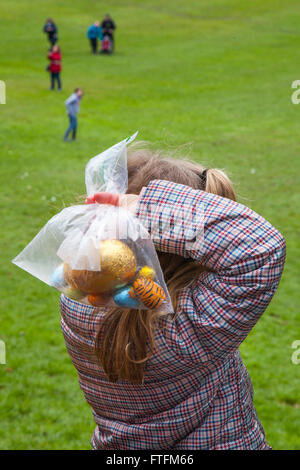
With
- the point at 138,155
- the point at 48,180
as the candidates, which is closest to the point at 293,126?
the point at 48,180

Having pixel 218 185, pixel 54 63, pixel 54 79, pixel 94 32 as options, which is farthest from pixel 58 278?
pixel 94 32

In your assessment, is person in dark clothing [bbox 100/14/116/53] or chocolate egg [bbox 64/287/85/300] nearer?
chocolate egg [bbox 64/287/85/300]

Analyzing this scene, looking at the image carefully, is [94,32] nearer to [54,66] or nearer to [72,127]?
[54,66]

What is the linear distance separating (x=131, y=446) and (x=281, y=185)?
9285 millimetres

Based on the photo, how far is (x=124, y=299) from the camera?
4.87 feet

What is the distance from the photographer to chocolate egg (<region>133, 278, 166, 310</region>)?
1.49 m

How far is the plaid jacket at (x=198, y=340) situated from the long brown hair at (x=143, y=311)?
0.04 metres

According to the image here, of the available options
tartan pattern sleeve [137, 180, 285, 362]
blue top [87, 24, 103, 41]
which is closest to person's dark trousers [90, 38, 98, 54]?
blue top [87, 24, 103, 41]


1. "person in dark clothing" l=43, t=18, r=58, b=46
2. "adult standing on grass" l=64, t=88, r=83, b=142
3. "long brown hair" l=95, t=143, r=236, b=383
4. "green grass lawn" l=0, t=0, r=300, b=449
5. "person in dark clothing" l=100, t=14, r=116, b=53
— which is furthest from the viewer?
"person in dark clothing" l=43, t=18, r=58, b=46

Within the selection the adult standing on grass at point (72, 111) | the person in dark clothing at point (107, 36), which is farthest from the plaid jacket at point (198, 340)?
the person in dark clothing at point (107, 36)

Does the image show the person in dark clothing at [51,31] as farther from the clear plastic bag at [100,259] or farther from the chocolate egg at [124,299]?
the chocolate egg at [124,299]

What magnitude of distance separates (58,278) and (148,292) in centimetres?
26

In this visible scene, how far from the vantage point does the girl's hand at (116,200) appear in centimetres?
162

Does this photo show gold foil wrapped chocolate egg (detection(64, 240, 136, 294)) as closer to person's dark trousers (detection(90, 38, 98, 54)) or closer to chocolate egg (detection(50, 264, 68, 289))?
chocolate egg (detection(50, 264, 68, 289))
